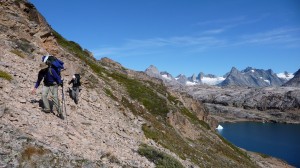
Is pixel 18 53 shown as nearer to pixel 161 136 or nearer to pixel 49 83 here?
pixel 49 83

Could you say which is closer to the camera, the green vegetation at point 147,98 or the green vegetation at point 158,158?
the green vegetation at point 158,158

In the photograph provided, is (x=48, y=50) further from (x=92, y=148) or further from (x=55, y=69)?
(x=92, y=148)

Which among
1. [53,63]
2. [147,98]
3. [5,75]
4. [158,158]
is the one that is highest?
[147,98]

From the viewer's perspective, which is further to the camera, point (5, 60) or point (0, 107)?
point (5, 60)

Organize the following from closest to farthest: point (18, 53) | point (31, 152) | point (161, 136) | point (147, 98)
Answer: point (31, 152)
point (18, 53)
point (161, 136)
point (147, 98)

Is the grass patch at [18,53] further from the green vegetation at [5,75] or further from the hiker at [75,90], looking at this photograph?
the green vegetation at [5,75]

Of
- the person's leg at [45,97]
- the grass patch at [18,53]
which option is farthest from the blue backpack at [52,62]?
the grass patch at [18,53]

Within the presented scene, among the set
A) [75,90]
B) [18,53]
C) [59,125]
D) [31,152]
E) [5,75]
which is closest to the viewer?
[31,152]

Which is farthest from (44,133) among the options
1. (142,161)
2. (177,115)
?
(177,115)

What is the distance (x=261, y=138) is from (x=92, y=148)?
564 ft

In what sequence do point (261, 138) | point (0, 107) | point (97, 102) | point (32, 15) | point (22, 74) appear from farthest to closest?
1. point (261, 138)
2. point (32, 15)
3. point (97, 102)
4. point (22, 74)
5. point (0, 107)

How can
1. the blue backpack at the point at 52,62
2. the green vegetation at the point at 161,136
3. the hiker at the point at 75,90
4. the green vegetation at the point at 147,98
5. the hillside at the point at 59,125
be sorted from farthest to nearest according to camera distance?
1. the green vegetation at the point at 147,98
2. the hiker at the point at 75,90
3. the green vegetation at the point at 161,136
4. the blue backpack at the point at 52,62
5. the hillside at the point at 59,125

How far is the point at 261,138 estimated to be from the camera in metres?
177

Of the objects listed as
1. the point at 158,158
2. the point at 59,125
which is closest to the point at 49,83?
the point at 59,125
